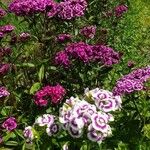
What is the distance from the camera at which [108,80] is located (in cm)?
658

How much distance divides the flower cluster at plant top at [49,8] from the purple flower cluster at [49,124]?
1596 mm

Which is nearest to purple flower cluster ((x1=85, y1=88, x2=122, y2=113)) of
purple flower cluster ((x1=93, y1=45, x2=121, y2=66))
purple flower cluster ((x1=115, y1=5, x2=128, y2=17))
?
purple flower cluster ((x1=93, y1=45, x2=121, y2=66))

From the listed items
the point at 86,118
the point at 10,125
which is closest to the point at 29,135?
the point at 10,125

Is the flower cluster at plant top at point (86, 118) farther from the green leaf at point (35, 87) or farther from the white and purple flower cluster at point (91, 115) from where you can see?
the green leaf at point (35, 87)

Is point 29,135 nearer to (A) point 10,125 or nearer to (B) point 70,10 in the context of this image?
(A) point 10,125

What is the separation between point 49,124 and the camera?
4.62m

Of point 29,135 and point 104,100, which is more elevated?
point 104,100

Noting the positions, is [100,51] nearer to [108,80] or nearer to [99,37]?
[108,80]

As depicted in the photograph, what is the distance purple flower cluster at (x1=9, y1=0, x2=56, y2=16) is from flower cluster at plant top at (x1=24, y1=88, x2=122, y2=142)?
158 centimetres

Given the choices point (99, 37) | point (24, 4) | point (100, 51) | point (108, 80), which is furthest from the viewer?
point (99, 37)

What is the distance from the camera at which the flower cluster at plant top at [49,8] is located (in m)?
5.93

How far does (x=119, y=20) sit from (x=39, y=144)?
3.97 metres

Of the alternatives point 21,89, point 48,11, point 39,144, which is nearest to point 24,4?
point 48,11

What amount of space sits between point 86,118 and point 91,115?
0.15 ft
